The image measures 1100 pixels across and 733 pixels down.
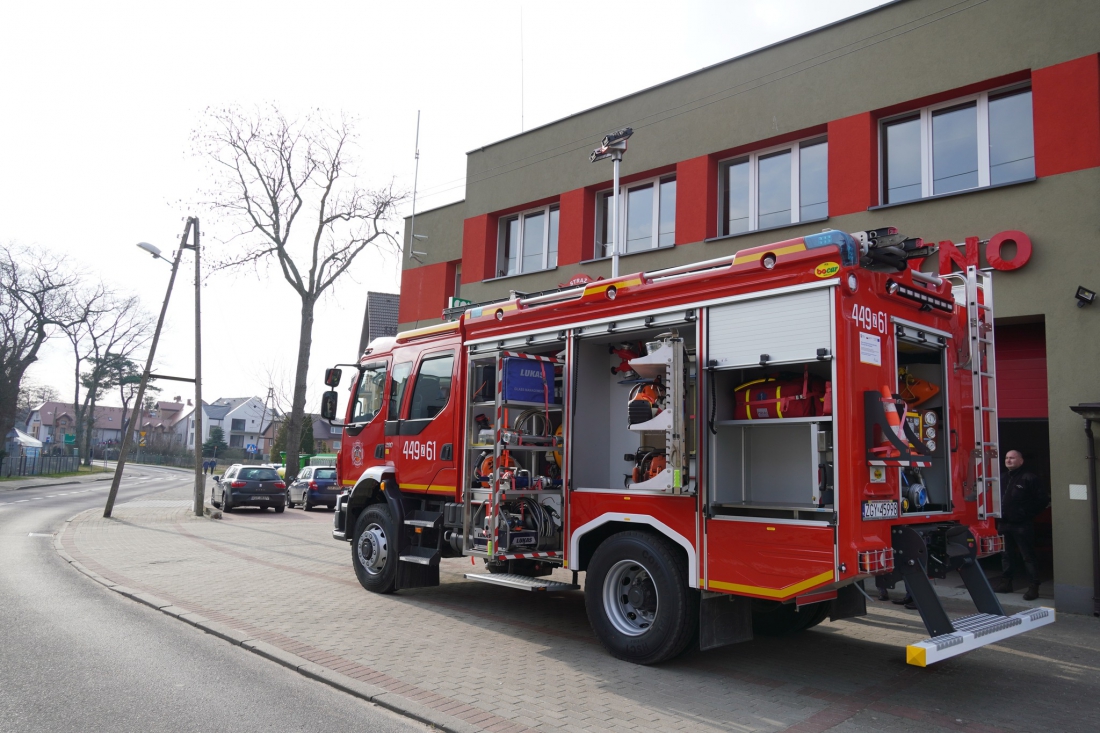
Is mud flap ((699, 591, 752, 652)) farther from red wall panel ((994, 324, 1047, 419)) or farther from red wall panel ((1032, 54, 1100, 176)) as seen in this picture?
red wall panel ((1032, 54, 1100, 176))

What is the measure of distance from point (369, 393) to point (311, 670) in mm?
4891

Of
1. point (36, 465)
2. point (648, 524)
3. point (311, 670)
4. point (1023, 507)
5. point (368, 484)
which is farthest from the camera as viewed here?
point (36, 465)

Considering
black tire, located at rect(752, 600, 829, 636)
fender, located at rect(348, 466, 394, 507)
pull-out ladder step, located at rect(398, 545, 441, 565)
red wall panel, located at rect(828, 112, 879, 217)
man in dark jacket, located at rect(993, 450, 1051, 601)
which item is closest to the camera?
black tire, located at rect(752, 600, 829, 636)

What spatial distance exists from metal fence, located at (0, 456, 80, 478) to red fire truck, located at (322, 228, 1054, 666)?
146ft

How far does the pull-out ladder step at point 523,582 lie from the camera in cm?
700

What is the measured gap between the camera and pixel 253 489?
2381cm

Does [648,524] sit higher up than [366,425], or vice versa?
[366,425]

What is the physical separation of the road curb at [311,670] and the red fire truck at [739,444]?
1.93 m

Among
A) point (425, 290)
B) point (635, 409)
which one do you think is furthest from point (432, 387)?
point (425, 290)

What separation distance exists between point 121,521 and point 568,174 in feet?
45.2

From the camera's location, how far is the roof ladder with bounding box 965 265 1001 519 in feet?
21.4

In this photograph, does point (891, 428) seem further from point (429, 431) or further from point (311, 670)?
point (429, 431)

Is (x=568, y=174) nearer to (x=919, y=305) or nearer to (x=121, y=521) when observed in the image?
(x=919, y=305)

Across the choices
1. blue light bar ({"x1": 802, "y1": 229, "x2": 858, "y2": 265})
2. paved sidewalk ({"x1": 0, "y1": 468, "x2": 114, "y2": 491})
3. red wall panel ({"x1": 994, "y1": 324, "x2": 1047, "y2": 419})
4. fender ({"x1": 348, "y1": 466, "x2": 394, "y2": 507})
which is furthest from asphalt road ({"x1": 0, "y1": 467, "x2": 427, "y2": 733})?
paved sidewalk ({"x1": 0, "y1": 468, "x2": 114, "y2": 491})
